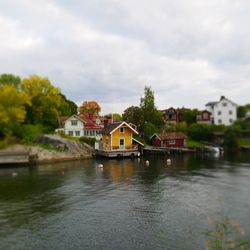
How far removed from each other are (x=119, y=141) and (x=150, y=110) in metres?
18.0

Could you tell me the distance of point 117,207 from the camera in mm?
25812

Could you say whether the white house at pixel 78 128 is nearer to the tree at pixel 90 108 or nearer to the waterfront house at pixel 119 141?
the waterfront house at pixel 119 141

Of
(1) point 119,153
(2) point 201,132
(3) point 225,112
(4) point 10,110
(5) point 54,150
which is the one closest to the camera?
(5) point 54,150

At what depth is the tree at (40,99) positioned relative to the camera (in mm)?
67812

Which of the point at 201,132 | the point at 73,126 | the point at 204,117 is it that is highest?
the point at 204,117

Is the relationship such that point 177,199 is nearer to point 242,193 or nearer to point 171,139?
point 242,193

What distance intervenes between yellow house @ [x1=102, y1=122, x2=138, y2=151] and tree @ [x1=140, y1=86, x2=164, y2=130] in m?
14.6

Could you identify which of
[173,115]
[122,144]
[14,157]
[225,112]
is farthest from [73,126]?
[225,112]

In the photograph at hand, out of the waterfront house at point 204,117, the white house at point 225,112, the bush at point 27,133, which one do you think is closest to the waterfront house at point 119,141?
the bush at point 27,133

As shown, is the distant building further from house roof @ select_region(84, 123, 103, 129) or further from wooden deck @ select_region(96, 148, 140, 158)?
wooden deck @ select_region(96, 148, 140, 158)

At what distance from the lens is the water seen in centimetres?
1880

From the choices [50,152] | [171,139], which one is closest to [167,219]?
[50,152]

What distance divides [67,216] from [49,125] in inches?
1967

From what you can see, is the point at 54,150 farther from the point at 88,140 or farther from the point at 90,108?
the point at 90,108
